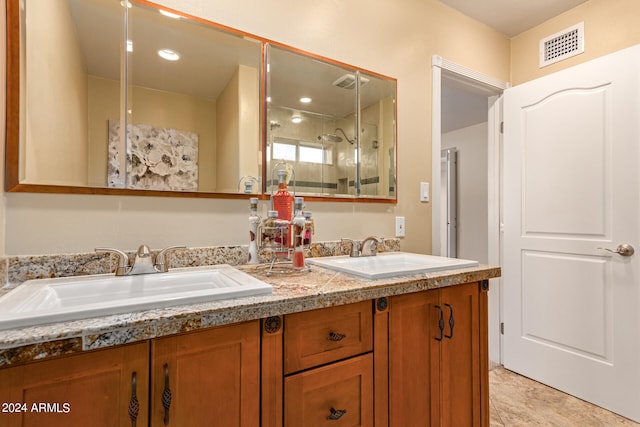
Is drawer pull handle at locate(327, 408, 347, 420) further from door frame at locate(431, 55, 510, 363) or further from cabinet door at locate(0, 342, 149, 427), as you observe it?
door frame at locate(431, 55, 510, 363)

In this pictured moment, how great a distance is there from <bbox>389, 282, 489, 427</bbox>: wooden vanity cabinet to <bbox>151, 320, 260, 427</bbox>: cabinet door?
18.9 inches

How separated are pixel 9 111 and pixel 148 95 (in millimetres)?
397

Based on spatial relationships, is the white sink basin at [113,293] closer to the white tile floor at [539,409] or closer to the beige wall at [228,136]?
the beige wall at [228,136]

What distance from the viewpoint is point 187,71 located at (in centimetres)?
127

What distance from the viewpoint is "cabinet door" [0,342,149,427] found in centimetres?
60

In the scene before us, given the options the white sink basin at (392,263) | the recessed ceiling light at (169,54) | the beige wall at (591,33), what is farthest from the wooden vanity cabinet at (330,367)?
the beige wall at (591,33)

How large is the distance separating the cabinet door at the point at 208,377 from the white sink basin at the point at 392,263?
496 mm

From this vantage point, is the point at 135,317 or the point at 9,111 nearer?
the point at 135,317

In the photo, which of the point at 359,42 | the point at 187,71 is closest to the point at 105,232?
the point at 187,71

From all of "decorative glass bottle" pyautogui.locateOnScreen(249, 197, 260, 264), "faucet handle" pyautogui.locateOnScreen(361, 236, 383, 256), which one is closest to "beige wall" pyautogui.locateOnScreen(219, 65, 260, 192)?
"decorative glass bottle" pyautogui.locateOnScreen(249, 197, 260, 264)

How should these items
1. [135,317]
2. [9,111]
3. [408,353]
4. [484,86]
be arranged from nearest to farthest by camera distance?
[135,317]
[9,111]
[408,353]
[484,86]

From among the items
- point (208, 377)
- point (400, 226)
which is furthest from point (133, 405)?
point (400, 226)

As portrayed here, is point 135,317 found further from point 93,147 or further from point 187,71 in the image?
point 187,71

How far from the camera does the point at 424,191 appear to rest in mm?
1926
